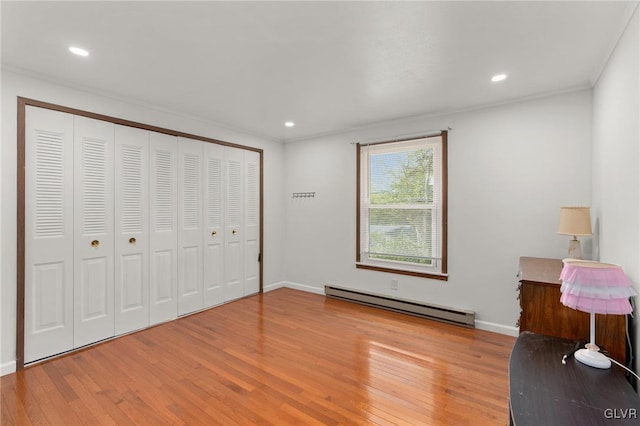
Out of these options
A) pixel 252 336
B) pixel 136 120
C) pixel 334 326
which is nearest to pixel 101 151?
pixel 136 120

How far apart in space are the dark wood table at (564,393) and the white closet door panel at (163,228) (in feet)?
11.7

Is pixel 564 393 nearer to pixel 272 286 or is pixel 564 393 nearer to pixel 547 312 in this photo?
pixel 547 312

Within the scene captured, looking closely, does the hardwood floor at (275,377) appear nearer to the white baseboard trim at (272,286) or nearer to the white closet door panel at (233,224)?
the white closet door panel at (233,224)

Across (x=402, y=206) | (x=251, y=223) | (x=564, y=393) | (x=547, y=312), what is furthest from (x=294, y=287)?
(x=564, y=393)

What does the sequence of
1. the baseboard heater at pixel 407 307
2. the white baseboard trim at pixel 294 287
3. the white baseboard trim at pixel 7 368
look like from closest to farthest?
1. the white baseboard trim at pixel 7 368
2. the baseboard heater at pixel 407 307
3. the white baseboard trim at pixel 294 287

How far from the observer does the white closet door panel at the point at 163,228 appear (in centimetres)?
354

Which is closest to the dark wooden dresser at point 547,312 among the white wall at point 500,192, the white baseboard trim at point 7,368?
the white wall at point 500,192

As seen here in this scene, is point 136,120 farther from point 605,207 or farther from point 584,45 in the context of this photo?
point 605,207

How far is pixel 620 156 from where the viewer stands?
1994 millimetres

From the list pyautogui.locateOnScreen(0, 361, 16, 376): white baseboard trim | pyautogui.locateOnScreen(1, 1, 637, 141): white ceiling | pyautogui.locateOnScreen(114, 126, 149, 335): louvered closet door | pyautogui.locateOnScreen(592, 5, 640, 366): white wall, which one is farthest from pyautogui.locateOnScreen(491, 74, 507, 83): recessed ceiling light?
pyautogui.locateOnScreen(0, 361, 16, 376): white baseboard trim

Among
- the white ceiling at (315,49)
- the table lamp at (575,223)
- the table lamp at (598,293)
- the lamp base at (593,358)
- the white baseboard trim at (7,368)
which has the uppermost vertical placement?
the white ceiling at (315,49)

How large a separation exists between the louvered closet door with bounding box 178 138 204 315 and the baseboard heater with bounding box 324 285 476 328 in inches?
74.5

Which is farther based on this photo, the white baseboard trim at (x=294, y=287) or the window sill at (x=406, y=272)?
the white baseboard trim at (x=294, y=287)

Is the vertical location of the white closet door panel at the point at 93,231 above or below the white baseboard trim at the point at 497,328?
above
